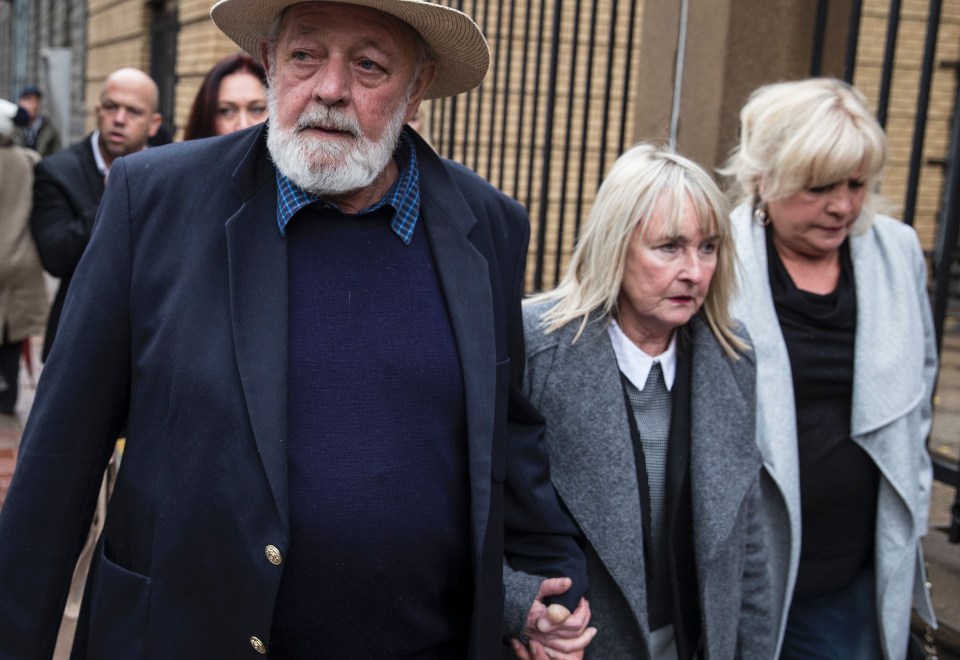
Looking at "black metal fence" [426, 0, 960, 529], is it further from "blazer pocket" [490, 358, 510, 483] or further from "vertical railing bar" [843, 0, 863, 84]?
"blazer pocket" [490, 358, 510, 483]

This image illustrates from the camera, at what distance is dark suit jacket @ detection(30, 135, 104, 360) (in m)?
5.32

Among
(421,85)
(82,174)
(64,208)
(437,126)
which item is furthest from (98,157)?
(421,85)

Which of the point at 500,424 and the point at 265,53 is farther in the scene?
the point at 265,53

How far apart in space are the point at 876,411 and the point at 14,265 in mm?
5321

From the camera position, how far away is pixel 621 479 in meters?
2.54

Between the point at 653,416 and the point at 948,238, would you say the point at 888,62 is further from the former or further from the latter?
the point at 653,416

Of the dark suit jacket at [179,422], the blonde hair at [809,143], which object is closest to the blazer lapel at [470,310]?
the dark suit jacket at [179,422]

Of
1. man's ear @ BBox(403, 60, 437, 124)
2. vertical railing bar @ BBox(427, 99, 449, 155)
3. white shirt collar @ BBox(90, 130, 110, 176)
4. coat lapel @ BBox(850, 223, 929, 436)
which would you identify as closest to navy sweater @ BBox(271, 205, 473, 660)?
man's ear @ BBox(403, 60, 437, 124)

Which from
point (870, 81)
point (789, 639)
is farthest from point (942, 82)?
point (789, 639)

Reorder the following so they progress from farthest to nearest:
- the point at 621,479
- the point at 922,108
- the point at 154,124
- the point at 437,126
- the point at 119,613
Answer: the point at 437,126 < the point at 154,124 < the point at 922,108 < the point at 621,479 < the point at 119,613

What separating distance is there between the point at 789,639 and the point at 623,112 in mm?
2129

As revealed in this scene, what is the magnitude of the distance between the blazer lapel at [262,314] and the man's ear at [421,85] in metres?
0.38

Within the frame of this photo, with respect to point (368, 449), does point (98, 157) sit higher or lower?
higher

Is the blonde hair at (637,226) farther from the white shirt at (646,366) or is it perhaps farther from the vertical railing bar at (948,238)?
the vertical railing bar at (948,238)
